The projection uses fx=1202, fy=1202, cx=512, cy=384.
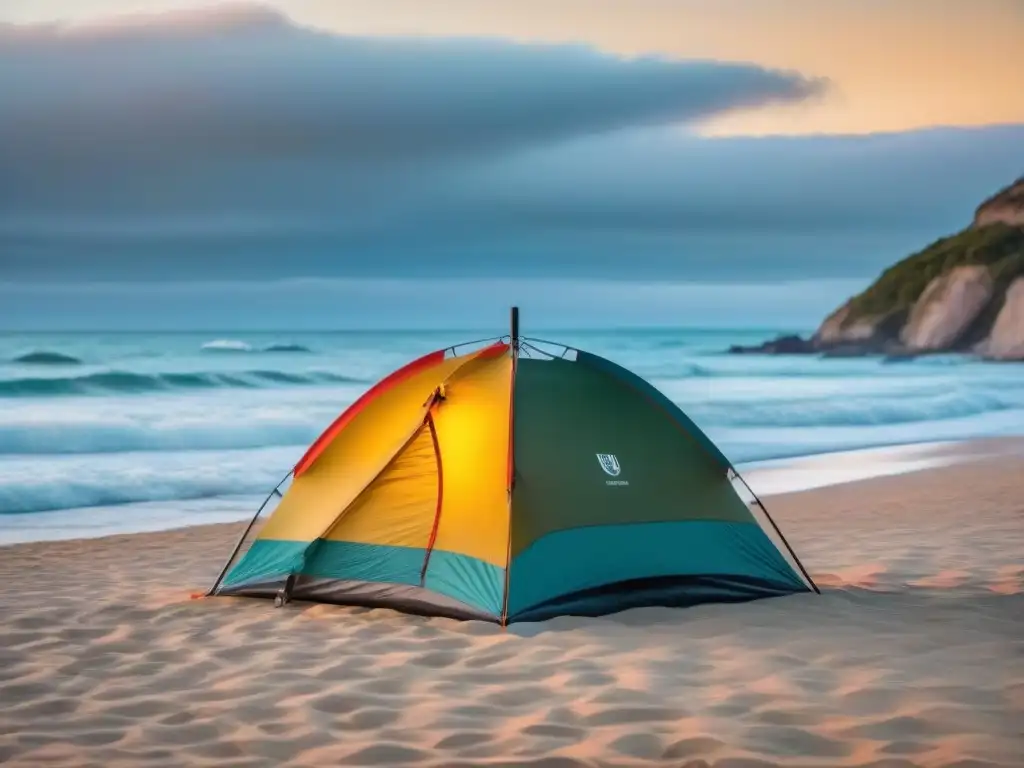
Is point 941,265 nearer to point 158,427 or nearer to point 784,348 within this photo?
point 784,348

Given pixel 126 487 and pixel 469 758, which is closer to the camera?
pixel 469 758

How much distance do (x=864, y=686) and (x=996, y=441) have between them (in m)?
16.5

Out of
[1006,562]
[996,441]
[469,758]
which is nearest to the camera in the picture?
[469,758]

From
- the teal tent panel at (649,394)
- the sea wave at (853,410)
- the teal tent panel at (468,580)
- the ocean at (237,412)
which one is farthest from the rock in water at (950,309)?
the teal tent panel at (468,580)

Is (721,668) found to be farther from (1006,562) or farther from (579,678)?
(1006,562)

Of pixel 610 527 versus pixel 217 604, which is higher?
pixel 610 527

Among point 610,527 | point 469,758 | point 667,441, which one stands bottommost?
point 469,758

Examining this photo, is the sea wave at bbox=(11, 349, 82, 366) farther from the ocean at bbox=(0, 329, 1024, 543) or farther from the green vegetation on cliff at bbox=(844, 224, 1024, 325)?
the green vegetation on cliff at bbox=(844, 224, 1024, 325)

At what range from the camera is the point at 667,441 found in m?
7.32

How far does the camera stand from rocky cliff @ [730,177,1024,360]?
59469 millimetres

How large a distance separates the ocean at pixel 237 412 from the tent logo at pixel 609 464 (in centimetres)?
615

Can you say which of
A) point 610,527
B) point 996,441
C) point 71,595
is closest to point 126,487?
point 71,595

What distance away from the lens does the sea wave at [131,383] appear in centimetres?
3403

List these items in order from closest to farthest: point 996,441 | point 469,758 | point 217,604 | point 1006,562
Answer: point 469,758 < point 217,604 < point 1006,562 < point 996,441
